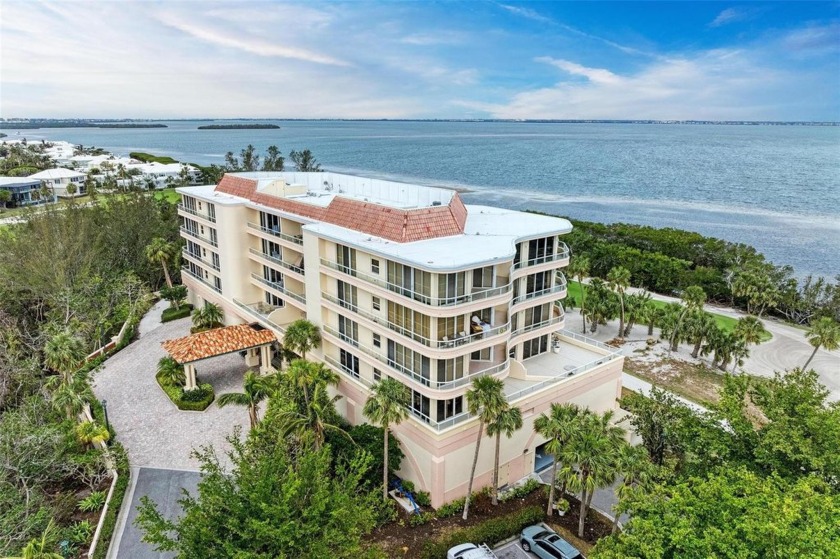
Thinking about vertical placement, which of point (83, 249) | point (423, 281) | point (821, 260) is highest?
point (423, 281)

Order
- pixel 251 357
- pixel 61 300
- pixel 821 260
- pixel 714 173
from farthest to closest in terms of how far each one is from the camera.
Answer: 1. pixel 714 173
2. pixel 821 260
3. pixel 61 300
4. pixel 251 357

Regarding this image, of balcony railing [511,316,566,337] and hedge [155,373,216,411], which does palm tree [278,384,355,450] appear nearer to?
hedge [155,373,216,411]

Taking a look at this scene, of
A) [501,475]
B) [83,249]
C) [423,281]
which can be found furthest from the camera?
[83,249]

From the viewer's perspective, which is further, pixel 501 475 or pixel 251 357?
pixel 251 357

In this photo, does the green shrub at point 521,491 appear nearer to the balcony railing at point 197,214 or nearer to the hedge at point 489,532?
the hedge at point 489,532

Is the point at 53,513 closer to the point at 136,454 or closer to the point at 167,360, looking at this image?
the point at 136,454

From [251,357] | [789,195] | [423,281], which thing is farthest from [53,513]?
[789,195]

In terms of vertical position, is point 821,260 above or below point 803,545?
below

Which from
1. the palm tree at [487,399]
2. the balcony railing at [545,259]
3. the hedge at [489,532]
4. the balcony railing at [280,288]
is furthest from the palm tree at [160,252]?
the hedge at [489,532]
